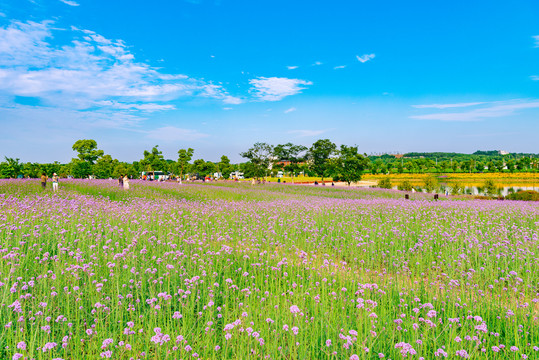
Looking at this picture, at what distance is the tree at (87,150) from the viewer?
74381mm

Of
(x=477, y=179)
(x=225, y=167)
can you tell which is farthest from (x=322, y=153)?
(x=477, y=179)

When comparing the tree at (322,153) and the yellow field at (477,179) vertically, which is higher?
the tree at (322,153)

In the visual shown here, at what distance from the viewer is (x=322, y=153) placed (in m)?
53.4

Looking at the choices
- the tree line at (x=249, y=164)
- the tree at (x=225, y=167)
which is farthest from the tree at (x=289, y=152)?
the tree at (x=225, y=167)

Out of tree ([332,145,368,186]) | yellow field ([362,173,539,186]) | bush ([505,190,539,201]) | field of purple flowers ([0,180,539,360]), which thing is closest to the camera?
field of purple flowers ([0,180,539,360])

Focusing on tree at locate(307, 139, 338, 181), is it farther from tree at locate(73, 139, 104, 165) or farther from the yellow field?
tree at locate(73, 139, 104, 165)

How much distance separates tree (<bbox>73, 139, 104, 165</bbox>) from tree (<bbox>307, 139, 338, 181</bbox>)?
59203 millimetres

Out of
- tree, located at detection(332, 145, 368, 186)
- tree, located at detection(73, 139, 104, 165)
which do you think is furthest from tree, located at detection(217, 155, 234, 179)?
tree, located at detection(332, 145, 368, 186)

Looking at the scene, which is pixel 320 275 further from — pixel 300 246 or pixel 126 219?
pixel 126 219

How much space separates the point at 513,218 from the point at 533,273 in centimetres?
708

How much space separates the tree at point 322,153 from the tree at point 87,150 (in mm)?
59203

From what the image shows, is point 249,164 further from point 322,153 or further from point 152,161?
point 152,161

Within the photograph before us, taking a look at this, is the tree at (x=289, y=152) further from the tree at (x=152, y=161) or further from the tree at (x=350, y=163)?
the tree at (x=152, y=161)

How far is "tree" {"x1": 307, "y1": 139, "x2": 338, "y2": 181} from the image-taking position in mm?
53219
